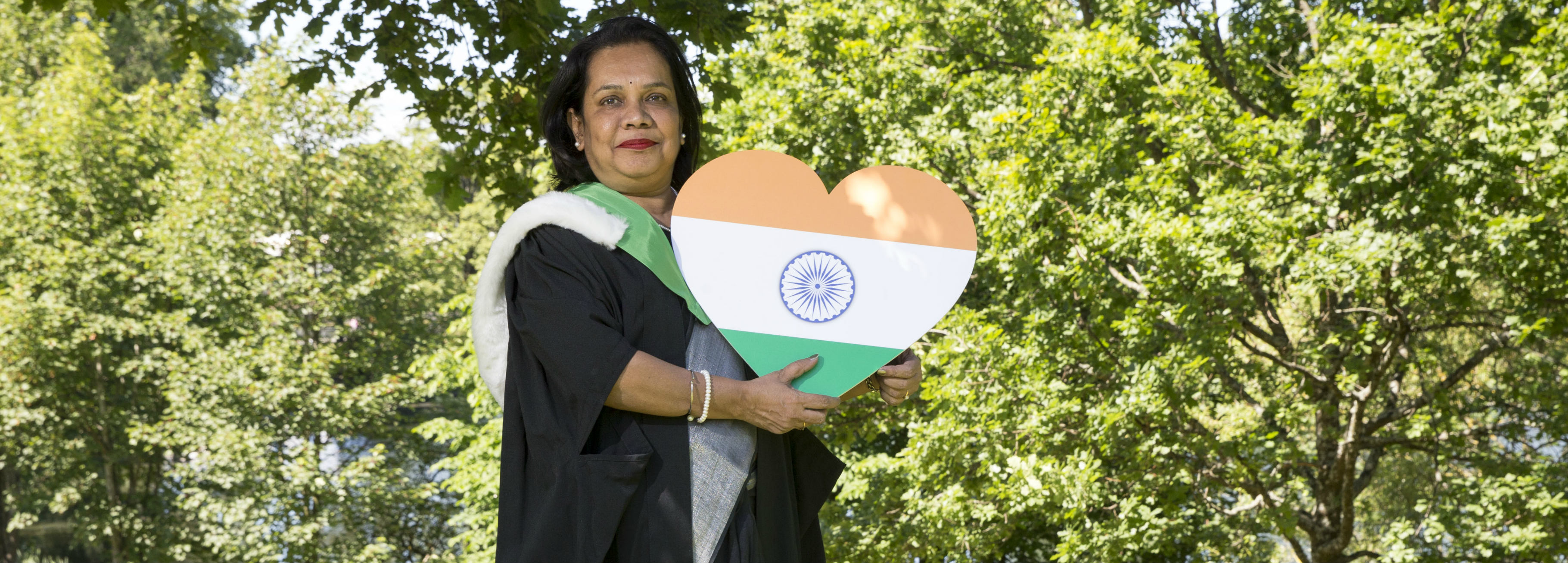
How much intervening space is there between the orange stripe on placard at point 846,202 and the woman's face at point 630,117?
4.6 inches

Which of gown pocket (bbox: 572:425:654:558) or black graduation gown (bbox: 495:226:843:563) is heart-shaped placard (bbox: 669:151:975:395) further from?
gown pocket (bbox: 572:425:654:558)

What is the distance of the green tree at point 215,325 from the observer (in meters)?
14.0

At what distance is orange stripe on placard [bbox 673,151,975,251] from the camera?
6.23 feet

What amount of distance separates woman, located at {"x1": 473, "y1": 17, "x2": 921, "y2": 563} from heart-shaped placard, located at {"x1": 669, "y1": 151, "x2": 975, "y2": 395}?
0.18 ft

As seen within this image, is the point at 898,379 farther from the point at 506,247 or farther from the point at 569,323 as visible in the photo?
the point at 506,247

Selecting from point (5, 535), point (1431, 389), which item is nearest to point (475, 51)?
point (1431, 389)

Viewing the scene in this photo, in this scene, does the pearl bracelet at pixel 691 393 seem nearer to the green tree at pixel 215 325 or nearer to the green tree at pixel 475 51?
the green tree at pixel 475 51

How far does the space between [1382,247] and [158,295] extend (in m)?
15.2

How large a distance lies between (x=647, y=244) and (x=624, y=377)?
257 millimetres

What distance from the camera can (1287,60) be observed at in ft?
31.5

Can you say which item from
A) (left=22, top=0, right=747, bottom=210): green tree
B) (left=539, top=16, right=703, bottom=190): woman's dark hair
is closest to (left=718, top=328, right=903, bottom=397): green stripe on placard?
(left=539, top=16, right=703, bottom=190): woman's dark hair

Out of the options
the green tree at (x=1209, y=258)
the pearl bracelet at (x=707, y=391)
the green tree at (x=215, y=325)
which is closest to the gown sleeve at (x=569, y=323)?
the pearl bracelet at (x=707, y=391)

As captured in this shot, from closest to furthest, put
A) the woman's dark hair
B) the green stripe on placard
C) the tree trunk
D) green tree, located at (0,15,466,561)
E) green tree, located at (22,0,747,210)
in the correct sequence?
the green stripe on placard → the woman's dark hair → green tree, located at (22,0,747,210) → green tree, located at (0,15,466,561) → the tree trunk

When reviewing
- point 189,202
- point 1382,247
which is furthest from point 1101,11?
point 189,202
